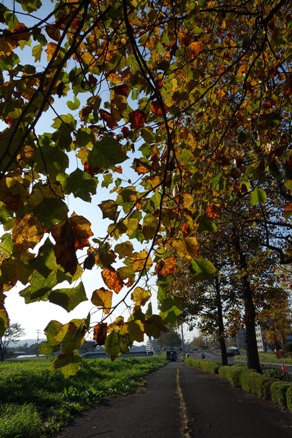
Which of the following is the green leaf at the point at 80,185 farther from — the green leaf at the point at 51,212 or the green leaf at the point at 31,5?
the green leaf at the point at 31,5

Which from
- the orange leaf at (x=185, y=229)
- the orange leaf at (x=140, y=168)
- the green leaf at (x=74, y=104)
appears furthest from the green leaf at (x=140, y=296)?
Result: the green leaf at (x=74, y=104)

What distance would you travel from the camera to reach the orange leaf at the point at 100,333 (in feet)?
6.50

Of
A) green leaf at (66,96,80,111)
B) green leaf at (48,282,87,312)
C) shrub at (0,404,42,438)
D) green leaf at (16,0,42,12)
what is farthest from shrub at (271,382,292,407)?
green leaf at (16,0,42,12)

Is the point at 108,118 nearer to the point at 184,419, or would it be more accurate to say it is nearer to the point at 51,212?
the point at 51,212

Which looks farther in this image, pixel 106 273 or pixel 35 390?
pixel 35 390

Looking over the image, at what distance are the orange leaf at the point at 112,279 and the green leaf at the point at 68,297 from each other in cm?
43

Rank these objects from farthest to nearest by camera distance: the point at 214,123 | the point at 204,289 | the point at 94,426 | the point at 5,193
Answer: the point at 204,289 < the point at 94,426 < the point at 214,123 < the point at 5,193

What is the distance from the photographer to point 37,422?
8.62 metres

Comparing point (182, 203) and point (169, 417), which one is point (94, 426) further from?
point (182, 203)

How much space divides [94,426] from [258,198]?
8.30 meters

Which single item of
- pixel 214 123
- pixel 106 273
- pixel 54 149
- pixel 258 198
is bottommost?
pixel 106 273

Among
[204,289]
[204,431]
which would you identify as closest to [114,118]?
[204,431]

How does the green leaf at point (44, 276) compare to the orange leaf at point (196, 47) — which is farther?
the orange leaf at point (196, 47)

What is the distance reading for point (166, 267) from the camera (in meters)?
2.71
